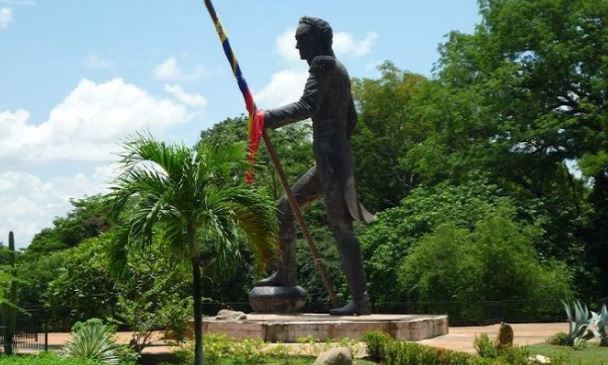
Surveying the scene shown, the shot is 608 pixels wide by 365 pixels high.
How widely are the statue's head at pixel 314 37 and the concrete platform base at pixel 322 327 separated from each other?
4631 mm

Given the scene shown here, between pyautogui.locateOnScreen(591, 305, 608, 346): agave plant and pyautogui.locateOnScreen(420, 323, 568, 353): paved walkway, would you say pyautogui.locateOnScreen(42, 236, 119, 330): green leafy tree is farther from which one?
pyautogui.locateOnScreen(591, 305, 608, 346): agave plant

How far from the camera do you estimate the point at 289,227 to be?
16.6 meters

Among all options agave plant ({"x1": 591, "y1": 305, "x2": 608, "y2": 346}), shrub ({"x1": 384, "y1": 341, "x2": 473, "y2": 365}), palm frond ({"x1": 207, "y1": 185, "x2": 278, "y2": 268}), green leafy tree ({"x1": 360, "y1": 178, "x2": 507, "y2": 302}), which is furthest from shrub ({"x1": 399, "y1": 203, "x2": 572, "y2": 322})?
palm frond ({"x1": 207, "y1": 185, "x2": 278, "y2": 268})

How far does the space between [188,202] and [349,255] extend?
198 inches

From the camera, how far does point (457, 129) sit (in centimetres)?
3212

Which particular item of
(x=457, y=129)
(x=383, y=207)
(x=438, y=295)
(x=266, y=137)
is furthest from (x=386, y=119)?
(x=266, y=137)

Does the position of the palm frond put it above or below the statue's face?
below

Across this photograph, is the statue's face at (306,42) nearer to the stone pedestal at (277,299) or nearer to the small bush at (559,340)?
the stone pedestal at (277,299)

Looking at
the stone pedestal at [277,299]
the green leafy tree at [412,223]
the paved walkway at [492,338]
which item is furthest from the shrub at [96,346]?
the green leafy tree at [412,223]

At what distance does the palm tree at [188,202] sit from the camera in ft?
36.7

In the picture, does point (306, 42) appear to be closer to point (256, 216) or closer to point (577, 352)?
point (256, 216)

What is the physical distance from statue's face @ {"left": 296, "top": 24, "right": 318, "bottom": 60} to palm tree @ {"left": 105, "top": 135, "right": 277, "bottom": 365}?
4.88m

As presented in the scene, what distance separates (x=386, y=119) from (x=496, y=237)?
18387 mm

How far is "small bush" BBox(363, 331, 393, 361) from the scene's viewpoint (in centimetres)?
1328
